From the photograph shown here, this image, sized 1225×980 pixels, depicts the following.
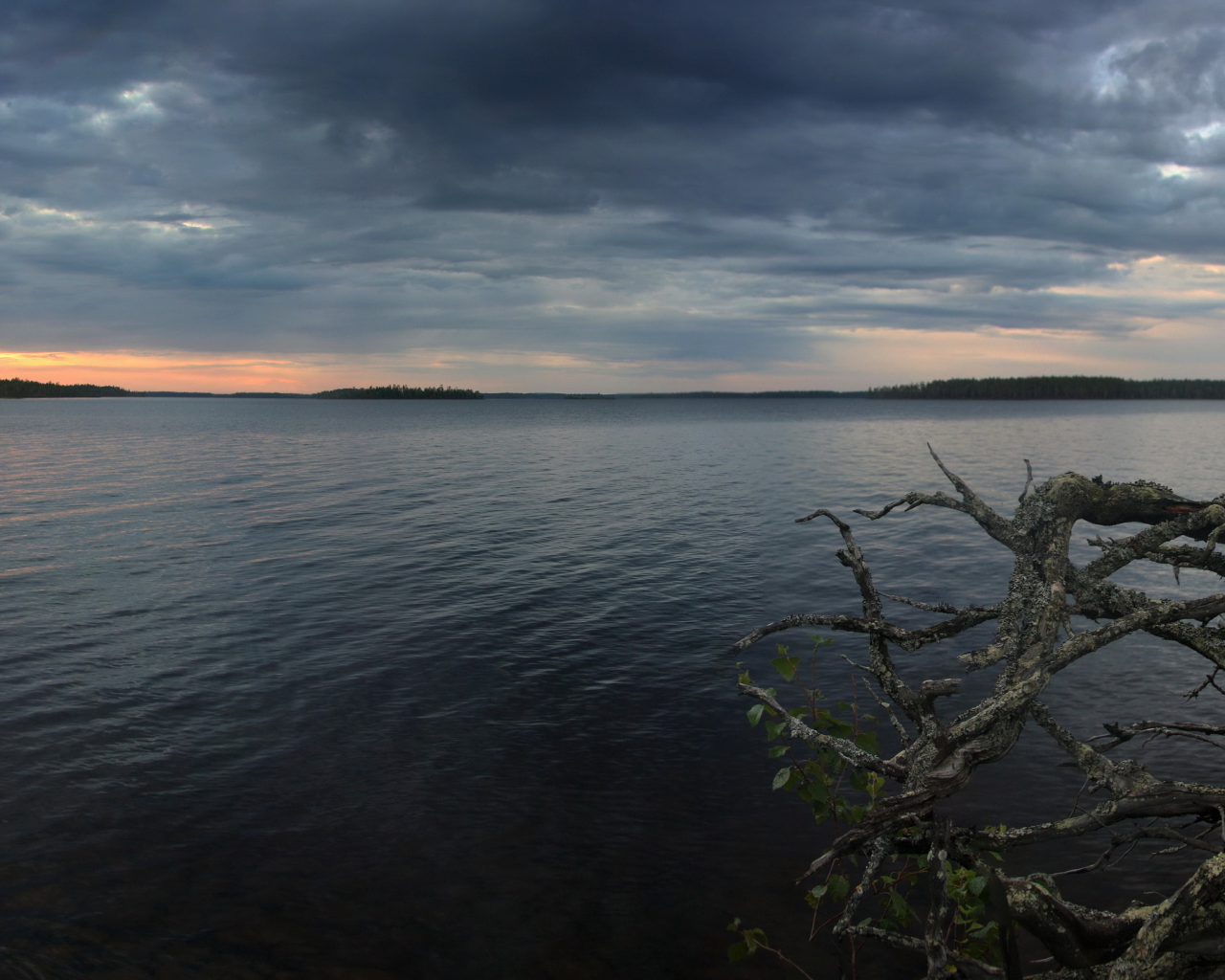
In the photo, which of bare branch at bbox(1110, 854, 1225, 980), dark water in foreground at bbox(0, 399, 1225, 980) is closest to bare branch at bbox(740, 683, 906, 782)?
bare branch at bbox(1110, 854, 1225, 980)

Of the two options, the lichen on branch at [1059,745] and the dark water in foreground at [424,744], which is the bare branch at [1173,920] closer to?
the lichen on branch at [1059,745]

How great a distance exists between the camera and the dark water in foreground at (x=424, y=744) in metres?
7.66

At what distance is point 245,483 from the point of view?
144 ft

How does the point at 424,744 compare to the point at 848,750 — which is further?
the point at 424,744

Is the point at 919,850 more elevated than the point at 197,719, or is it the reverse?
the point at 919,850

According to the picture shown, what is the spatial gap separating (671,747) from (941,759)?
25.5 ft

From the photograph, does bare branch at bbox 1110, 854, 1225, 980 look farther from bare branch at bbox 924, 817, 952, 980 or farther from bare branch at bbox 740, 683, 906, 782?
bare branch at bbox 740, 683, 906, 782

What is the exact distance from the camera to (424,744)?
11555mm

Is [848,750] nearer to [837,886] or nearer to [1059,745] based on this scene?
[1059,745]

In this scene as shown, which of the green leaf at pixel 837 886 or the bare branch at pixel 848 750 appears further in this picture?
the green leaf at pixel 837 886

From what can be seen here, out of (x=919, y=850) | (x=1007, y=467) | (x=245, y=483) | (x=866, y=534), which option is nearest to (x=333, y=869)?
(x=919, y=850)

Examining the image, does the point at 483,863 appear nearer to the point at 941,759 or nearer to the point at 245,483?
the point at 941,759

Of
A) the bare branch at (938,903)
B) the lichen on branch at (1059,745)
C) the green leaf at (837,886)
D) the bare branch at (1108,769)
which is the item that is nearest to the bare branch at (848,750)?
the lichen on branch at (1059,745)

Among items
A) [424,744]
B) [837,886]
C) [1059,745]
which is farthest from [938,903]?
[424,744]
